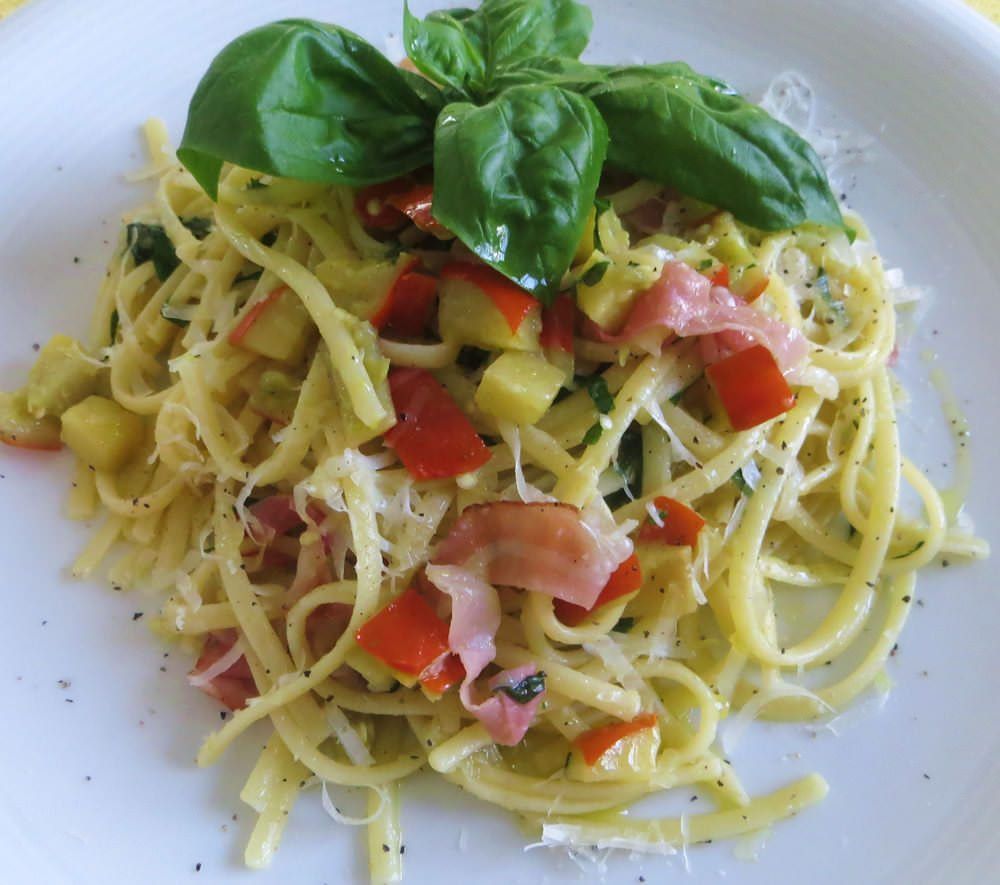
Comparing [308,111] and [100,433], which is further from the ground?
[308,111]

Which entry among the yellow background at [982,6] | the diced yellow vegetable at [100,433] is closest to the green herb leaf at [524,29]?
the diced yellow vegetable at [100,433]

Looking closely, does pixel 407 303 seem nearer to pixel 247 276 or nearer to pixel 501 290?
pixel 501 290

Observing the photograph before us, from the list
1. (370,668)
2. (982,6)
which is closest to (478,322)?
(370,668)

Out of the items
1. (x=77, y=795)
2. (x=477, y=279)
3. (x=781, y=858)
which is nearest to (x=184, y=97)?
(x=477, y=279)

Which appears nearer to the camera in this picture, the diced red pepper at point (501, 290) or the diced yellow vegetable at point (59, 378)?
the diced red pepper at point (501, 290)

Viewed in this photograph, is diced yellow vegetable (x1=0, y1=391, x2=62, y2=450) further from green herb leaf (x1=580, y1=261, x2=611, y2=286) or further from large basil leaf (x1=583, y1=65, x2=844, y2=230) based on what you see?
large basil leaf (x1=583, y1=65, x2=844, y2=230)

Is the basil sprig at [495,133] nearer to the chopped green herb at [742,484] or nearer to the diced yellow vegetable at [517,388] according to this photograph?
the diced yellow vegetable at [517,388]
